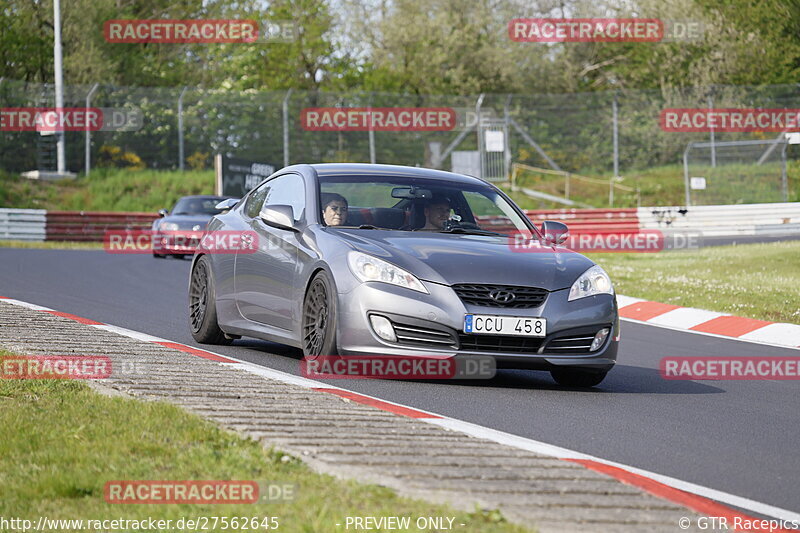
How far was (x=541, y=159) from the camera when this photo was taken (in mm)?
41656

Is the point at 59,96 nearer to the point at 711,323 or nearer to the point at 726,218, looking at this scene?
the point at 726,218

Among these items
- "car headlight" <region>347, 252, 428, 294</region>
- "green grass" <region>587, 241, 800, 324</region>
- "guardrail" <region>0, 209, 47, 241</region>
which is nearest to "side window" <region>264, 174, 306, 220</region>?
"car headlight" <region>347, 252, 428, 294</region>

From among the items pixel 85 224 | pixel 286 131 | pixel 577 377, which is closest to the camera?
pixel 577 377

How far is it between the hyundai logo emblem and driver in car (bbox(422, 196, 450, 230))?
1.29 m

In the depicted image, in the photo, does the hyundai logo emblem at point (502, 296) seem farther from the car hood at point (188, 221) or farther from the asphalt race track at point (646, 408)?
the car hood at point (188, 221)

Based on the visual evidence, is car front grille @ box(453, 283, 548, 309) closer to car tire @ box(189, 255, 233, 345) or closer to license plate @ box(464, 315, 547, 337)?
license plate @ box(464, 315, 547, 337)

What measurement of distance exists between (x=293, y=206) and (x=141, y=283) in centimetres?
911

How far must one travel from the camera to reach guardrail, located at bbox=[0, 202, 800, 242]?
34.5 m

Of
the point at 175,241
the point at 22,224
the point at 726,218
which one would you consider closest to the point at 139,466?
the point at 175,241

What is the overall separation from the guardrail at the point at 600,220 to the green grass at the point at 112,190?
456 centimetres

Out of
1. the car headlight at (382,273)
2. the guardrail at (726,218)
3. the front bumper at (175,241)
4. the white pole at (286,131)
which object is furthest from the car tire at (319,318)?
the white pole at (286,131)

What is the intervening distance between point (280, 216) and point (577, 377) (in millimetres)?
2359

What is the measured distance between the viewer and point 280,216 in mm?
9375

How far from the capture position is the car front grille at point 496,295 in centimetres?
830
